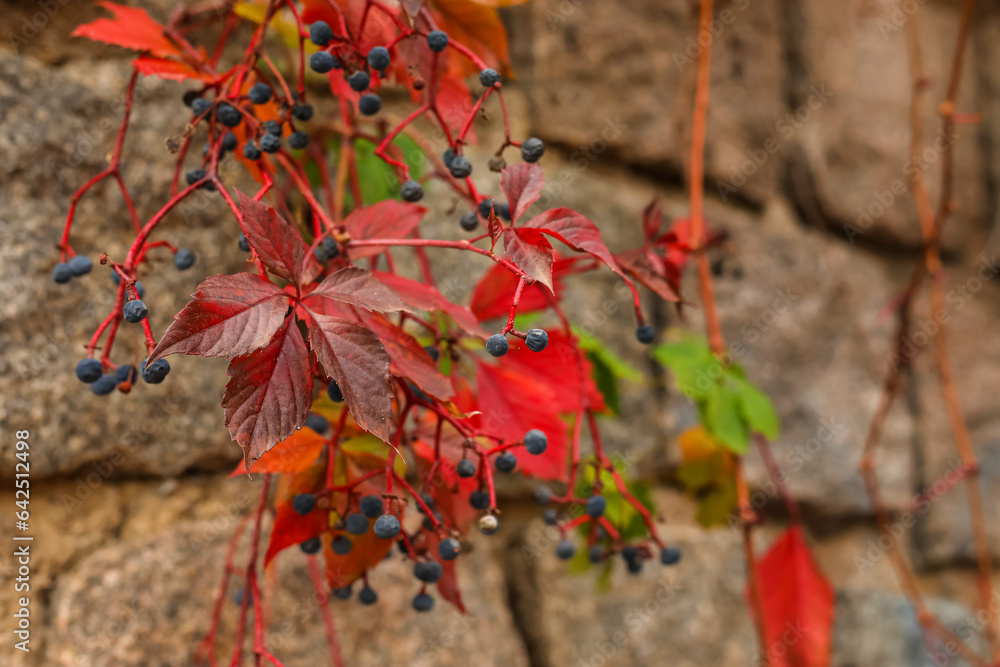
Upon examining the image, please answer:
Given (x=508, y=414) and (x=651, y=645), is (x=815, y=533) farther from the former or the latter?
(x=508, y=414)

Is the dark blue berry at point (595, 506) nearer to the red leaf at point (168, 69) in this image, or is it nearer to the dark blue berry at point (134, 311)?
the dark blue berry at point (134, 311)

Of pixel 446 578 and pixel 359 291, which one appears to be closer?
pixel 359 291

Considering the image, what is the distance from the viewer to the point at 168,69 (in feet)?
2.11

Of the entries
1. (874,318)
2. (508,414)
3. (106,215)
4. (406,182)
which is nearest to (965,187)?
(874,318)

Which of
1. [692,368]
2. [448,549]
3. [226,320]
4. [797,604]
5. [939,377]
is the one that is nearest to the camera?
[226,320]

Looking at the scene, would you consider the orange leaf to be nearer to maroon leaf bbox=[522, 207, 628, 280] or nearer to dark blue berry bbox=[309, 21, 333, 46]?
dark blue berry bbox=[309, 21, 333, 46]

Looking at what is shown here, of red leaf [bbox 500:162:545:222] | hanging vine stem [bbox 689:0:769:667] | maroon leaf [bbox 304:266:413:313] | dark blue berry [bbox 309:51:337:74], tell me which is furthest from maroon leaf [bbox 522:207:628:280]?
hanging vine stem [bbox 689:0:769:667]

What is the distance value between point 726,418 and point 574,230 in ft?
1.70

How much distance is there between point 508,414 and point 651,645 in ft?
1.64

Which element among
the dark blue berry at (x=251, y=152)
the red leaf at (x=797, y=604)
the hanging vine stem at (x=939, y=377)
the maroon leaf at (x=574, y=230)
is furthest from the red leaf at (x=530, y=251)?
the hanging vine stem at (x=939, y=377)

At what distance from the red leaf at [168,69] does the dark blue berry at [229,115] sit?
2.7 inches

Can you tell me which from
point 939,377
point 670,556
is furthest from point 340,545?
point 939,377

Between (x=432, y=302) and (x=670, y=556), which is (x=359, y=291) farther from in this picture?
(x=670, y=556)

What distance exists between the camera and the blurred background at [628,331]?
0.75 m
